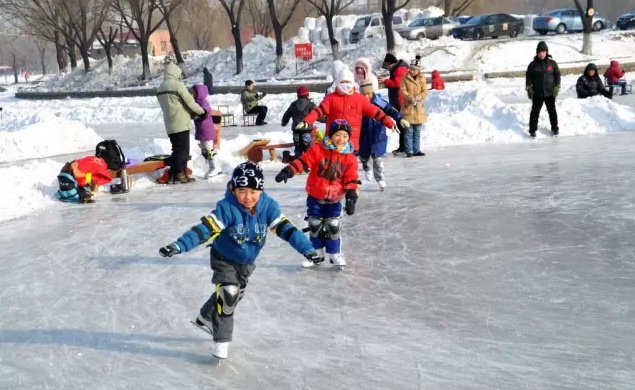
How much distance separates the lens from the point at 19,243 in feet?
24.2

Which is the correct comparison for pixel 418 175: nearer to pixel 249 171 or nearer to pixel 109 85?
pixel 249 171

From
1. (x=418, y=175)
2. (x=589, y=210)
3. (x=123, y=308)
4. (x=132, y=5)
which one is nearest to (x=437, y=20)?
(x=132, y=5)

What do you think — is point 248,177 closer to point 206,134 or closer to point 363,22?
point 206,134

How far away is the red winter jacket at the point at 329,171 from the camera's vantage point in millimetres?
5973

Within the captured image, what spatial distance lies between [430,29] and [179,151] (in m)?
29.2

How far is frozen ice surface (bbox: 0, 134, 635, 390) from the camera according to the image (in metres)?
4.02

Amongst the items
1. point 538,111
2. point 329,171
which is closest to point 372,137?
point 329,171

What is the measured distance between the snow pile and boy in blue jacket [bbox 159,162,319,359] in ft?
37.9

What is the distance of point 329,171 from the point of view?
19.6ft

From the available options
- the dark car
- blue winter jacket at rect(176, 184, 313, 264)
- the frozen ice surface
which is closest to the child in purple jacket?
the frozen ice surface

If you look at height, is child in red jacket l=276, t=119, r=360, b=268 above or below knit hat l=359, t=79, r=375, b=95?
below

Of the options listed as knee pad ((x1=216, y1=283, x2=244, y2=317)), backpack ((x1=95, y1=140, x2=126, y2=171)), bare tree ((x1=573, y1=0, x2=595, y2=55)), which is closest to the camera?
knee pad ((x1=216, y1=283, x2=244, y2=317))

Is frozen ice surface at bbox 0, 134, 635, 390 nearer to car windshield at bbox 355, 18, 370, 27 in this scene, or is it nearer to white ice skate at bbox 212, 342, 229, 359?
white ice skate at bbox 212, 342, 229, 359

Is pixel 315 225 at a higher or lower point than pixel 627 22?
lower
